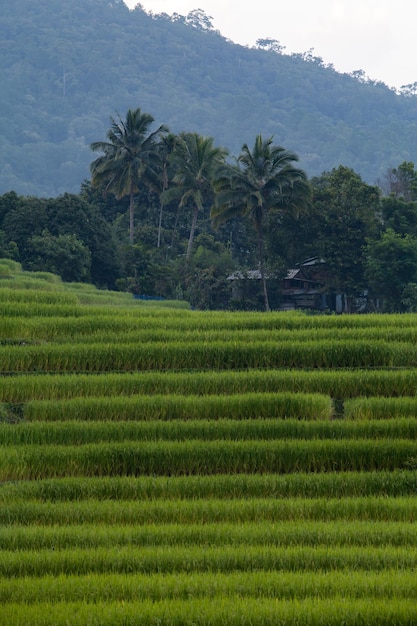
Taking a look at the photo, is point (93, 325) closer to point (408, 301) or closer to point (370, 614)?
point (370, 614)

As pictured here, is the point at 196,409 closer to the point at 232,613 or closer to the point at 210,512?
the point at 210,512

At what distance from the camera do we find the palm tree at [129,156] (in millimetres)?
50938

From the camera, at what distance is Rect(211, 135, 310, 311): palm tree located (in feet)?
139

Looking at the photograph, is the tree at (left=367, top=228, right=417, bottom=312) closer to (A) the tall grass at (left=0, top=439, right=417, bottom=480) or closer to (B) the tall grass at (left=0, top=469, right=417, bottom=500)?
(A) the tall grass at (left=0, top=439, right=417, bottom=480)

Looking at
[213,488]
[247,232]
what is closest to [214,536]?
[213,488]

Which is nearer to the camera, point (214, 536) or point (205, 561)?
point (205, 561)

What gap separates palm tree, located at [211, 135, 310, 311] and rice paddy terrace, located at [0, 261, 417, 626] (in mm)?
25425

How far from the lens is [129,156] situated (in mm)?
51469

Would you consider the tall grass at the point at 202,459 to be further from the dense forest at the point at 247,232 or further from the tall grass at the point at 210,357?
the dense forest at the point at 247,232

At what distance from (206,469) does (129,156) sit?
4288 cm

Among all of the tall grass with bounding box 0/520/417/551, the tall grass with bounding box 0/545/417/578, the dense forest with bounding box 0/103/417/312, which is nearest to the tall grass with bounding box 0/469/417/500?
the tall grass with bounding box 0/520/417/551

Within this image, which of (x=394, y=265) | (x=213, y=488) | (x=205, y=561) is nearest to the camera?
(x=205, y=561)

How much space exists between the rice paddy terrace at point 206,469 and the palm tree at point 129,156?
1330 inches

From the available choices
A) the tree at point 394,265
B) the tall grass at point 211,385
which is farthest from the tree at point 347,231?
the tall grass at point 211,385
